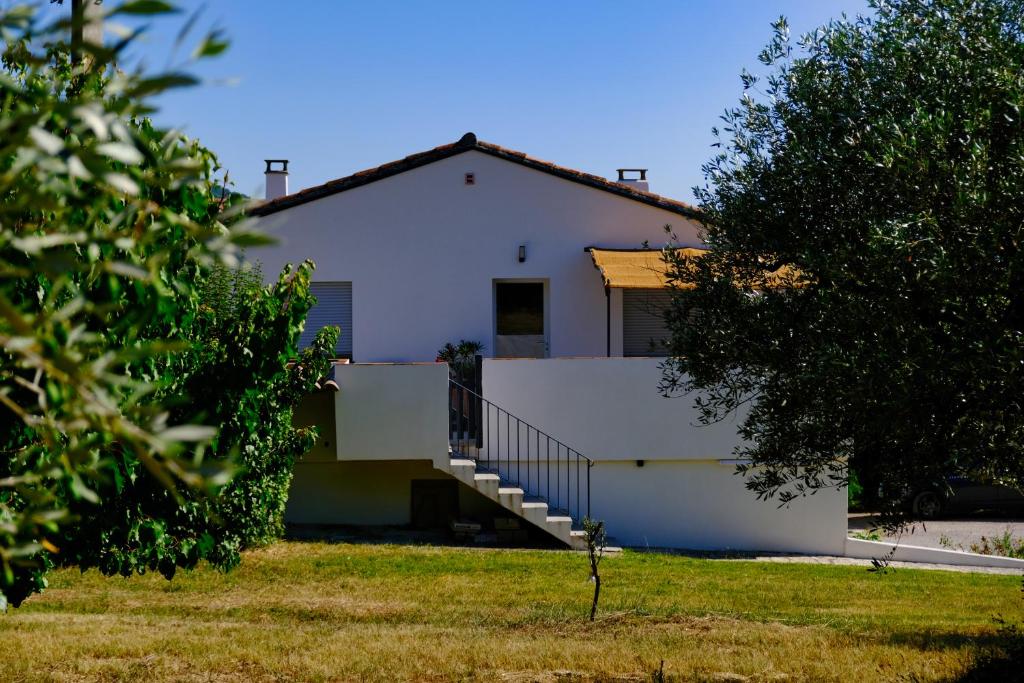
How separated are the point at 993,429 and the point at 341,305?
1647 cm

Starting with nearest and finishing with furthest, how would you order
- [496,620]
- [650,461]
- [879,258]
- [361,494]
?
1. [879,258]
2. [496,620]
3. [650,461]
4. [361,494]

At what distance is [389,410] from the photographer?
725 inches

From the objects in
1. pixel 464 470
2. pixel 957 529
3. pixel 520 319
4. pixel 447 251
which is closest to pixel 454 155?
pixel 447 251

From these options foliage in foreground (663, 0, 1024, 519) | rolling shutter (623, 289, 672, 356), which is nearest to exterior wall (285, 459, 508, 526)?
rolling shutter (623, 289, 672, 356)

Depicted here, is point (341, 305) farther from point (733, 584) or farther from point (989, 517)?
point (989, 517)

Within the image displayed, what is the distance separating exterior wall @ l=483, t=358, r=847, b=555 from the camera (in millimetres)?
19359

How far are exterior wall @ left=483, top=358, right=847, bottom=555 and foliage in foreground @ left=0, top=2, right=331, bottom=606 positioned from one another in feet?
28.1

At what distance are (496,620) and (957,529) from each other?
1432 centimetres

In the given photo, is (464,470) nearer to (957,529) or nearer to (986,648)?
(986,648)

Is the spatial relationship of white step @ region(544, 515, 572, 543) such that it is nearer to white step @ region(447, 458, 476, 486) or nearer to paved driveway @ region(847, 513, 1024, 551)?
white step @ region(447, 458, 476, 486)

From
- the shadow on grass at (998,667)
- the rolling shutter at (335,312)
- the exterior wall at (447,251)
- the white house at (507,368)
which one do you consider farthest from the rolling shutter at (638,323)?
the shadow on grass at (998,667)

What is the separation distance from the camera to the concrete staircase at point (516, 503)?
709 inches

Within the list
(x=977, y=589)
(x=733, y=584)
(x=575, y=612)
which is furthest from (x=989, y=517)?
(x=575, y=612)

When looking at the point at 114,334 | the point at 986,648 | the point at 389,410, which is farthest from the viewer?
the point at 389,410
